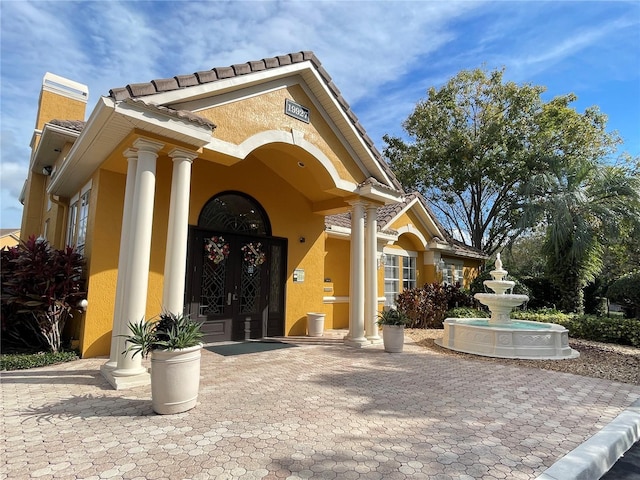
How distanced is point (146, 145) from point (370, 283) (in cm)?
609

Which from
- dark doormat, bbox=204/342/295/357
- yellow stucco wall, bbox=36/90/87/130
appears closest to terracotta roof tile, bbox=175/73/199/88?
dark doormat, bbox=204/342/295/357

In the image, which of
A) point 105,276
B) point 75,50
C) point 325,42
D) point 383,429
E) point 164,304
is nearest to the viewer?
point 383,429

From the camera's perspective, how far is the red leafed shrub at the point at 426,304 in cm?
1384

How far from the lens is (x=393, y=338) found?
8.29m

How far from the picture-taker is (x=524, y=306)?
707 inches

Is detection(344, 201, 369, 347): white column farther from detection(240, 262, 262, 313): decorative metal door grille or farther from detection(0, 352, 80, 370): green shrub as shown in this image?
detection(0, 352, 80, 370): green shrub

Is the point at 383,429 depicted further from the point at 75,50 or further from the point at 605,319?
the point at 605,319

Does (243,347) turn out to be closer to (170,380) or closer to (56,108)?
(170,380)

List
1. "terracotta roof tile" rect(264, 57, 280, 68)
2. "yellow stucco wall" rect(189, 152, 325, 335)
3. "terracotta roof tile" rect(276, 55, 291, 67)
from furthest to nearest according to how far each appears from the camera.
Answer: "yellow stucco wall" rect(189, 152, 325, 335)
"terracotta roof tile" rect(276, 55, 291, 67)
"terracotta roof tile" rect(264, 57, 280, 68)

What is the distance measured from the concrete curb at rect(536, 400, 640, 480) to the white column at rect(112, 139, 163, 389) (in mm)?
5165

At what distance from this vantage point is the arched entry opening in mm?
8602

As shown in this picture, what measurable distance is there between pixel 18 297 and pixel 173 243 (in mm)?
3710

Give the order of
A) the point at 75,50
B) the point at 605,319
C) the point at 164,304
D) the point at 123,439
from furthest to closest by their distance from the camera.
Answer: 1. the point at 605,319
2. the point at 75,50
3. the point at 164,304
4. the point at 123,439

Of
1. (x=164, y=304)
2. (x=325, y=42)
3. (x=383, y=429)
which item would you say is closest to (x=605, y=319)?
(x=383, y=429)
